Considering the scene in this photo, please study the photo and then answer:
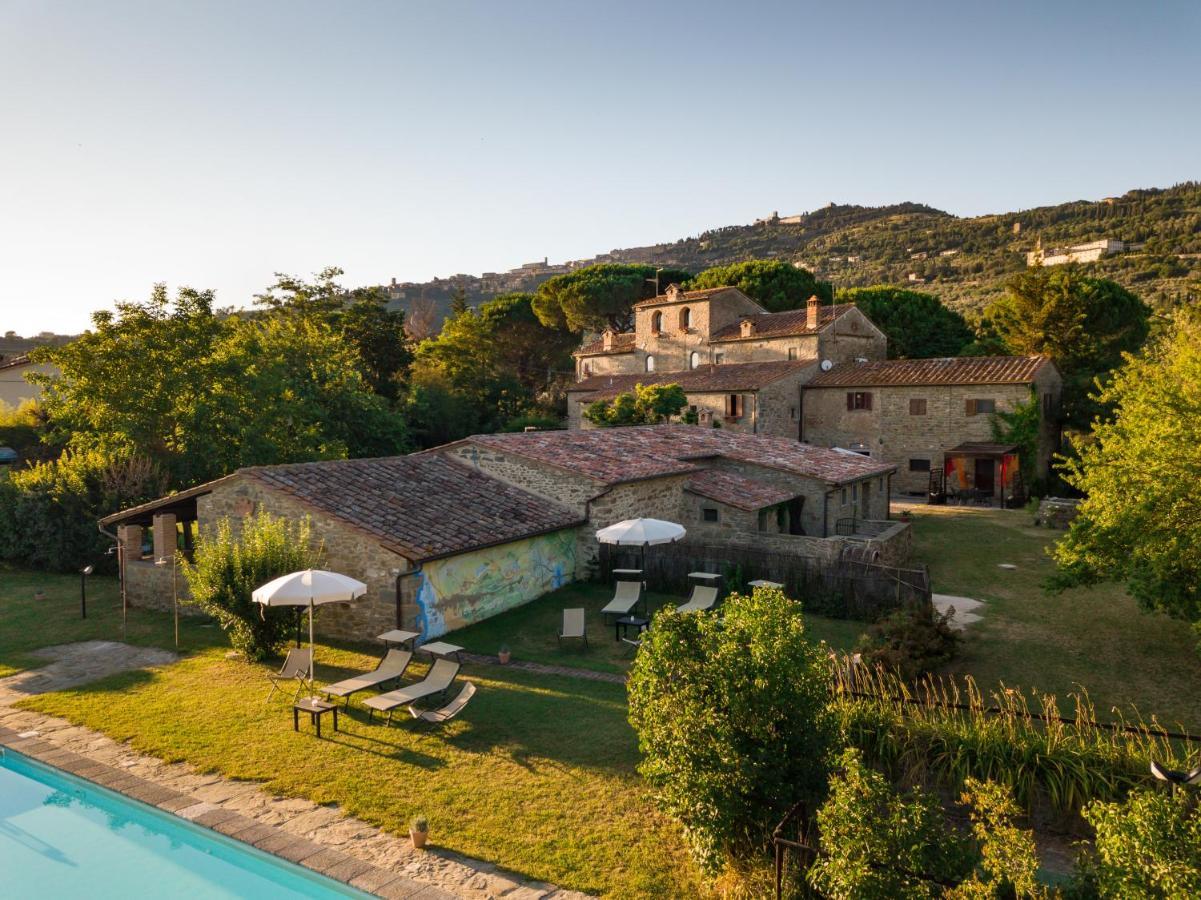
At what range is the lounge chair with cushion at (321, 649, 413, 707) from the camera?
11.4 metres

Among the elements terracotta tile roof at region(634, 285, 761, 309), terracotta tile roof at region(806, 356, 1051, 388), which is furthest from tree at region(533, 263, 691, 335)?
terracotta tile roof at region(806, 356, 1051, 388)

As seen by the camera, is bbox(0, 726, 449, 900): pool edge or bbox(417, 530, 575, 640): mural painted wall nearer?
bbox(0, 726, 449, 900): pool edge

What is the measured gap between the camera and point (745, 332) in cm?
4719

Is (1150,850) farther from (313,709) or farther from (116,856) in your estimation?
(116,856)

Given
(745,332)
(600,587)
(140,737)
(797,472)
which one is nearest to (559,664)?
(600,587)

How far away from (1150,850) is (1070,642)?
11.9 metres

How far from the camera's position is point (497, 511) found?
59.3 ft

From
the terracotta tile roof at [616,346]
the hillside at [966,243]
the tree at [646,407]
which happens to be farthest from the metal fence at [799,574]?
the hillside at [966,243]

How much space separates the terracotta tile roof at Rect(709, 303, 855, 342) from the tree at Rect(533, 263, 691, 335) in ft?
40.3

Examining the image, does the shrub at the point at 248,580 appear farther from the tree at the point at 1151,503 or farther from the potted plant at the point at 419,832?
the tree at the point at 1151,503

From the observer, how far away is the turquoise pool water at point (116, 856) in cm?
770

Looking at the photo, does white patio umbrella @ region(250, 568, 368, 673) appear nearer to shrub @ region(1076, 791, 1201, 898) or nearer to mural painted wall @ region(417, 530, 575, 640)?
mural painted wall @ region(417, 530, 575, 640)

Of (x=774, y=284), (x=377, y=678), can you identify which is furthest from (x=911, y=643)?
(x=774, y=284)

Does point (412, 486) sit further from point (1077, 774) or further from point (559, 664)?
point (1077, 774)
